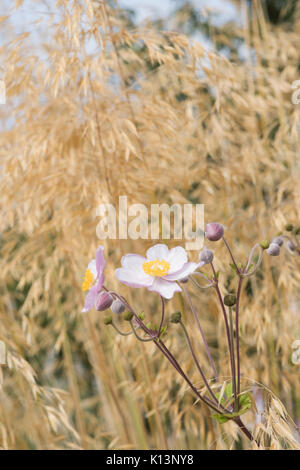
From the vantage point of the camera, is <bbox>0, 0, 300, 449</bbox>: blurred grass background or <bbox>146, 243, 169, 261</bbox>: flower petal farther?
<bbox>0, 0, 300, 449</bbox>: blurred grass background

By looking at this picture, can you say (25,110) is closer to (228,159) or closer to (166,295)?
(228,159)

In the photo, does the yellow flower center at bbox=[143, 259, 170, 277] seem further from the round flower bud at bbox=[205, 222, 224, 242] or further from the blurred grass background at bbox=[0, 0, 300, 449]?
the blurred grass background at bbox=[0, 0, 300, 449]

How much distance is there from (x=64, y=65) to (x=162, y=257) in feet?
1.28

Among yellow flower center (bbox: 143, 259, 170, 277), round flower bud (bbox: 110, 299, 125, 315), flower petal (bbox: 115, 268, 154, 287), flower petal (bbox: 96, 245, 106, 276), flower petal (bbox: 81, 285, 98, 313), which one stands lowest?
round flower bud (bbox: 110, 299, 125, 315)

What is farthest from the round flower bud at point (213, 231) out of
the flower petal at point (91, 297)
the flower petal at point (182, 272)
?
the flower petal at point (91, 297)

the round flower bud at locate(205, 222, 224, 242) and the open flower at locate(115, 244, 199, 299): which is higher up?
the round flower bud at locate(205, 222, 224, 242)

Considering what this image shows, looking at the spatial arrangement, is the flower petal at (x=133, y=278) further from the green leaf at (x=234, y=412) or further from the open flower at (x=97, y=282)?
the green leaf at (x=234, y=412)

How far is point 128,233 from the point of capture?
83cm

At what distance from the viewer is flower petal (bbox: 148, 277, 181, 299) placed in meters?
0.48

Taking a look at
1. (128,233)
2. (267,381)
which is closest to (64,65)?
(128,233)

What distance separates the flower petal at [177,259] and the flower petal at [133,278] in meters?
0.03

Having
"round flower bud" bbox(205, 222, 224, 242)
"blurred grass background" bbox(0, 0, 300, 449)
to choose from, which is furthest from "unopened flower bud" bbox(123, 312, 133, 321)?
"blurred grass background" bbox(0, 0, 300, 449)

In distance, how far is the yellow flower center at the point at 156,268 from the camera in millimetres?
508

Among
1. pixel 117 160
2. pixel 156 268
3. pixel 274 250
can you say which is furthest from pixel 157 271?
pixel 117 160
